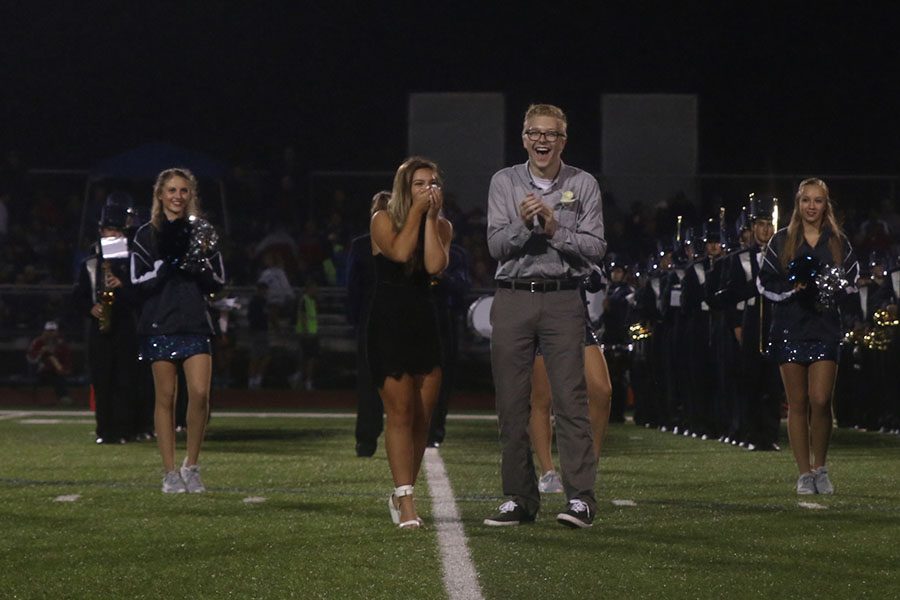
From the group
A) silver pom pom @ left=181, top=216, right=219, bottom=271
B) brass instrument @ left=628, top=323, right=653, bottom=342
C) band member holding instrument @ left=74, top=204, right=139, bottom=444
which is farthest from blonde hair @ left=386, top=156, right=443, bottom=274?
brass instrument @ left=628, top=323, right=653, bottom=342

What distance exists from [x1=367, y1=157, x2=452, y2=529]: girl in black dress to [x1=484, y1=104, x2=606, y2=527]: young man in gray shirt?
1.11ft

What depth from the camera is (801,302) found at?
10.5m

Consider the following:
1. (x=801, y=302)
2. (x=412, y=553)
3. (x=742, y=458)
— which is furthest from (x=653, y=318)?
(x=412, y=553)

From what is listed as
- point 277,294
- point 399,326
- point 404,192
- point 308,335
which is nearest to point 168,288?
point 399,326

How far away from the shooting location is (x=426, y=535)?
8.16 m

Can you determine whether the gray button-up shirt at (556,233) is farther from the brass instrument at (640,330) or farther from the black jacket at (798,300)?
the brass instrument at (640,330)

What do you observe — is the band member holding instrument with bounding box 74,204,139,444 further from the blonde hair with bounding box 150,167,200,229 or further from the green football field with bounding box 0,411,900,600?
the blonde hair with bounding box 150,167,200,229

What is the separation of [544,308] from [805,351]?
2.46 meters

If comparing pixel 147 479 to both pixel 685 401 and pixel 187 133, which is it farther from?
pixel 187 133

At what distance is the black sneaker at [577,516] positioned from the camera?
8398 mm

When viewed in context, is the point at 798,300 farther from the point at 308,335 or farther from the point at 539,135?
the point at 308,335

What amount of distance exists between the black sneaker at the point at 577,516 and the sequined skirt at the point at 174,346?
2.89m

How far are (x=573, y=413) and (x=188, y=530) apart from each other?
1835mm

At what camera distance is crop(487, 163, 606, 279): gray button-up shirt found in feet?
27.7
